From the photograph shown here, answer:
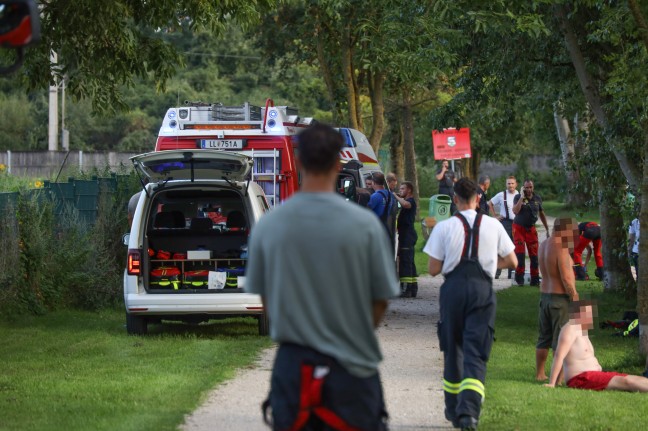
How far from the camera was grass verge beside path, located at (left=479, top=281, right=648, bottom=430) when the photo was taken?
345 inches

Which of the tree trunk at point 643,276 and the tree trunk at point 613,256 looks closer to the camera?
the tree trunk at point 643,276

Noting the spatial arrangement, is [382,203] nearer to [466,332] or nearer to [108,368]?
[108,368]

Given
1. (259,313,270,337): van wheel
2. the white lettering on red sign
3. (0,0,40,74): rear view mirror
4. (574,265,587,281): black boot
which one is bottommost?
(259,313,270,337): van wheel

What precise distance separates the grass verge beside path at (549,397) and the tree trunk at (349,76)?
15.4m

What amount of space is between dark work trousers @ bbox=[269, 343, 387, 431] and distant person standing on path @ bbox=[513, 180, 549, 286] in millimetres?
15014

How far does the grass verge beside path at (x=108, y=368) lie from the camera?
8.88 m

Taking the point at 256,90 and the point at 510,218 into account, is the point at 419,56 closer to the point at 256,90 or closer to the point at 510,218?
the point at 510,218

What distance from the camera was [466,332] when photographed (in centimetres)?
832

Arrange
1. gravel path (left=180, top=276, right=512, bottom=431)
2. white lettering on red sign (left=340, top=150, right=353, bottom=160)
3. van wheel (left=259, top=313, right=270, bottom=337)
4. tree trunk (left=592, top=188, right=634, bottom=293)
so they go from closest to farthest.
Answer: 1. gravel path (left=180, top=276, right=512, bottom=431)
2. van wheel (left=259, top=313, right=270, bottom=337)
3. tree trunk (left=592, top=188, right=634, bottom=293)
4. white lettering on red sign (left=340, top=150, right=353, bottom=160)

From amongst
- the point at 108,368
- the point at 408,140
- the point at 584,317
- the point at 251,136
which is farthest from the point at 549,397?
the point at 408,140

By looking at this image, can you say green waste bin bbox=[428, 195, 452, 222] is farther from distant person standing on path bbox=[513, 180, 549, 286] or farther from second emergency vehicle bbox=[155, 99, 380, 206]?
second emergency vehicle bbox=[155, 99, 380, 206]

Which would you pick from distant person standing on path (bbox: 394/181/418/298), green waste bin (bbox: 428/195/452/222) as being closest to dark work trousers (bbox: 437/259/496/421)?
distant person standing on path (bbox: 394/181/418/298)

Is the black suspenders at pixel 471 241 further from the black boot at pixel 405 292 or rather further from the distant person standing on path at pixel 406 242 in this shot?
the black boot at pixel 405 292

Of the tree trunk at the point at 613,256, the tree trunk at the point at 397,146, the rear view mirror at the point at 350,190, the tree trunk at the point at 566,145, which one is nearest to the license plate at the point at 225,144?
the rear view mirror at the point at 350,190
